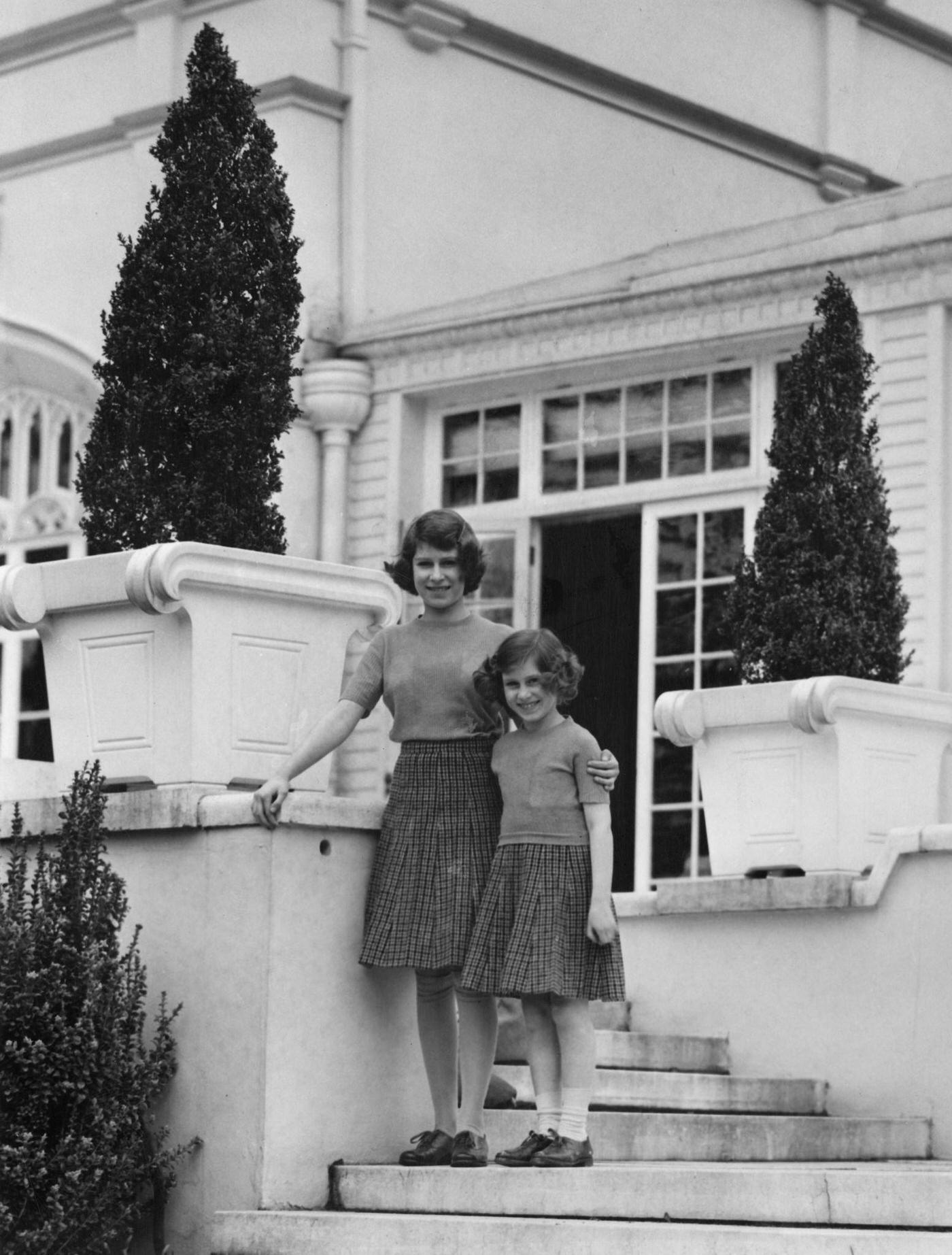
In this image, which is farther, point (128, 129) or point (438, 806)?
point (128, 129)

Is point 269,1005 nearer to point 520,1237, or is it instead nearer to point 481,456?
point 520,1237

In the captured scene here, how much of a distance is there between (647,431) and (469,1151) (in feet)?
19.6

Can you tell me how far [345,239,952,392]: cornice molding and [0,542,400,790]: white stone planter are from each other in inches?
171

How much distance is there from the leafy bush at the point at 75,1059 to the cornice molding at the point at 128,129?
6.82 m

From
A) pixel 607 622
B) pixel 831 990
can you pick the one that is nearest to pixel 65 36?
pixel 607 622

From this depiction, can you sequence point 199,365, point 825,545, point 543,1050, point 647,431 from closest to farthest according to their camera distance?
point 543,1050
point 199,365
point 825,545
point 647,431

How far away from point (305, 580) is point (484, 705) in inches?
27.6

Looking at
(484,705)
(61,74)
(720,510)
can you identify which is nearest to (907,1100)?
(484,705)

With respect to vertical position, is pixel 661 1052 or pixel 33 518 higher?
pixel 33 518

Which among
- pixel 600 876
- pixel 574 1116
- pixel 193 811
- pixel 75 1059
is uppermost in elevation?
pixel 193 811

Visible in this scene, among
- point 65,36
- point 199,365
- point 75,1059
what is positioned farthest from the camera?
point 65,36

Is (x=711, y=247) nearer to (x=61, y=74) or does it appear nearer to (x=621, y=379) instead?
(x=621, y=379)

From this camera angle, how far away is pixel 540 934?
5910 mm

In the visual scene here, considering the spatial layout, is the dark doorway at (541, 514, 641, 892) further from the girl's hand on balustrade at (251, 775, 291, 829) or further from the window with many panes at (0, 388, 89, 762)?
the girl's hand on balustrade at (251, 775, 291, 829)
